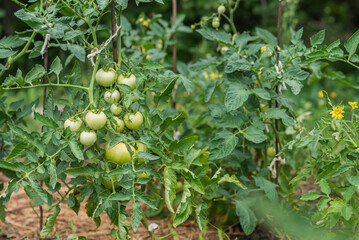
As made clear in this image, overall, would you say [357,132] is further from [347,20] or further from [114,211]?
[347,20]

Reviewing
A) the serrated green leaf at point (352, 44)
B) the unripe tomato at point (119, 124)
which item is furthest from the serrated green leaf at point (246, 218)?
the serrated green leaf at point (352, 44)

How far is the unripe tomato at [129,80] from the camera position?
4.31ft

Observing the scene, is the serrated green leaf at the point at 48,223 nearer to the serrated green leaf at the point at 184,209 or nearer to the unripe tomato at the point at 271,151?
the serrated green leaf at the point at 184,209

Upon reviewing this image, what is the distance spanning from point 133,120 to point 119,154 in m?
0.12

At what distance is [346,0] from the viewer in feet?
20.7

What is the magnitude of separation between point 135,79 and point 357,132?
0.78 m

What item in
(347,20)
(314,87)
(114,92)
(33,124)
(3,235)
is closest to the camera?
(114,92)

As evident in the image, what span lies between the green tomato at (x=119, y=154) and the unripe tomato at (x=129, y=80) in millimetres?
192

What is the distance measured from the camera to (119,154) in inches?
52.4

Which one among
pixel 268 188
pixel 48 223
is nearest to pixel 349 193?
pixel 268 188

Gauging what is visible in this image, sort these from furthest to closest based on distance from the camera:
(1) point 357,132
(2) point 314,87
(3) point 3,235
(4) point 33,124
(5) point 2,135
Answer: (2) point 314,87 < (4) point 33,124 < (3) point 3,235 < (5) point 2,135 < (1) point 357,132

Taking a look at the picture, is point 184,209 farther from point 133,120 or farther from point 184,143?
point 133,120

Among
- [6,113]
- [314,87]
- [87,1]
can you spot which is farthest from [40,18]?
[314,87]

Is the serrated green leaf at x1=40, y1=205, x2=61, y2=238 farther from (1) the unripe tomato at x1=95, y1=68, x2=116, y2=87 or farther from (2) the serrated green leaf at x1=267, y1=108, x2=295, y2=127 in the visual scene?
(2) the serrated green leaf at x1=267, y1=108, x2=295, y2=127
